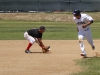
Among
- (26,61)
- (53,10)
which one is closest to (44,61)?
(26,61)

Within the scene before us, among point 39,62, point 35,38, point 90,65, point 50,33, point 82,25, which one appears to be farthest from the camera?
point 50,33

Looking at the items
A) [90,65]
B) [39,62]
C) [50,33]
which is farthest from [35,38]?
[50,33]

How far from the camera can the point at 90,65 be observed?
11492 mm

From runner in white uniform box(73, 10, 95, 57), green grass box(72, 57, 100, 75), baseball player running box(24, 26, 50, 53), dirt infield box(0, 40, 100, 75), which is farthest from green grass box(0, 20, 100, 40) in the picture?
green grass box(72, 57, 100, 75)

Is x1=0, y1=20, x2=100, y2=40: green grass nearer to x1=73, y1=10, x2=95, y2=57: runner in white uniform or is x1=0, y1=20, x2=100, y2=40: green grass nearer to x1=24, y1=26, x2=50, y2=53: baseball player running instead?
x1=24, y1=26, x2=50, y2=53: baseball player running

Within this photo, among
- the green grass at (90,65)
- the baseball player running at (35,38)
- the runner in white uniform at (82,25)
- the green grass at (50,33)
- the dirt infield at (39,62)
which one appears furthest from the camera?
the green grass at (50,33)

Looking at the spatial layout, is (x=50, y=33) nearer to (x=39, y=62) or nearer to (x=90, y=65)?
(x=39, y=62)

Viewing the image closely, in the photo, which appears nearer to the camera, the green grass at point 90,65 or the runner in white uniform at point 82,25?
the green grass at point 90,65

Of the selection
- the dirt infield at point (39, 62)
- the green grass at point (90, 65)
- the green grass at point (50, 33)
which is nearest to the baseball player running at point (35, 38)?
the dirt infield at point (39, 62)

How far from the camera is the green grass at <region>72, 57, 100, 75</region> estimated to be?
1025 cm

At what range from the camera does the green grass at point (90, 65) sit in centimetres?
1025

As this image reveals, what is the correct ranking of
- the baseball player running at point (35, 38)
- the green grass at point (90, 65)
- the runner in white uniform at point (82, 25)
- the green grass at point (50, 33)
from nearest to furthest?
the green grass at point (90, 65), the runner in white uniform at point (82, 25), the baseball player running at point (35, 38), the green grass at point (50, 33)

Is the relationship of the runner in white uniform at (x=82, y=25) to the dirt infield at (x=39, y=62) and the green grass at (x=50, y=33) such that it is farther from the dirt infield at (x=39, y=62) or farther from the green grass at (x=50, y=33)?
the green grass at (x=50, y=33)

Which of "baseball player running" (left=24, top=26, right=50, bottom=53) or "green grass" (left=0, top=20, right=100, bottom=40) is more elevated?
"baseball player running" (left=24, top=26, right=50, bottom=53)
